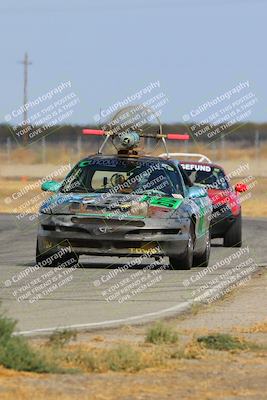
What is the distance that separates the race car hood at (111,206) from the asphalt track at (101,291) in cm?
76

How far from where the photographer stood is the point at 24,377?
897cm

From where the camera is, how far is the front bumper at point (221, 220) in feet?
80.2

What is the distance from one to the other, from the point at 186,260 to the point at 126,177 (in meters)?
1.53

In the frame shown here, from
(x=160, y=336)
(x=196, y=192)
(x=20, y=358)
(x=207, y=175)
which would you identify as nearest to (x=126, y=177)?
(x=196, y=192)

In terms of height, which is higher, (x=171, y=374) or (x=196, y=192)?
(x=171, y=374)

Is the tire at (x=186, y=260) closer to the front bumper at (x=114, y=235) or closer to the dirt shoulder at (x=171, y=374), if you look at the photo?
the front bumper at (x=114, y=235)

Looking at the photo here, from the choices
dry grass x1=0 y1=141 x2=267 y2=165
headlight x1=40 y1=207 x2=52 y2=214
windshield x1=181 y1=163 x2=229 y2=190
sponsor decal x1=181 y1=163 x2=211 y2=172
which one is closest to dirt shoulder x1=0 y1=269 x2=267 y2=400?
headlight x1=40 y1=207 x2=52 y2=214

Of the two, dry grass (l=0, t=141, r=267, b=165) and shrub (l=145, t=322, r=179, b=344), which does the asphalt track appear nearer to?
shrub (l=145, t=322, r=179, b=344)

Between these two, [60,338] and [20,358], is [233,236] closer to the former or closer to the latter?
[60,338]

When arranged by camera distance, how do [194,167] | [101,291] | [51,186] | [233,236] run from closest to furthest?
[101,291], [51,186], [233,236], [194,167]

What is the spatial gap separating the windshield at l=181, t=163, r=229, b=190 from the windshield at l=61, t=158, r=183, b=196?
6132 millimetres

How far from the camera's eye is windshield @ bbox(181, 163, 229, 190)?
25.3 m

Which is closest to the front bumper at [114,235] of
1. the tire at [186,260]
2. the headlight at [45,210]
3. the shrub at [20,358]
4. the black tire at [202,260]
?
Answer: the headlight at [45,210]

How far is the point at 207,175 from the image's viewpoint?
25656 mm
